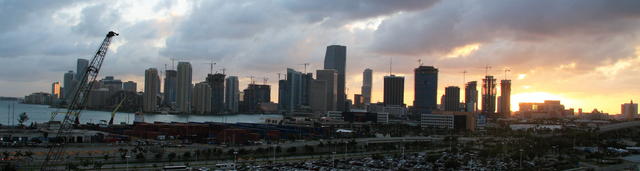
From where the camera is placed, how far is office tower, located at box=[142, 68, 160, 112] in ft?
365

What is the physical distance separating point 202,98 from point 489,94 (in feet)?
195

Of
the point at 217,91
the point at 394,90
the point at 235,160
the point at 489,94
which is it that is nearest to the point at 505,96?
the point at 489,94

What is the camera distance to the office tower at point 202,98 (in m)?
114

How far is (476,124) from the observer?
55562 millimetres

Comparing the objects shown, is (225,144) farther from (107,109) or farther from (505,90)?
(505,90)

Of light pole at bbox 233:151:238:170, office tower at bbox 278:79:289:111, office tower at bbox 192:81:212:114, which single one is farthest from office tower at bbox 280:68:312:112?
light pole at bbox 233:151:238:170

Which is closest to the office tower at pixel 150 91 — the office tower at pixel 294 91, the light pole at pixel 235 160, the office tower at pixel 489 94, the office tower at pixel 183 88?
the office tower at pixel 183 88

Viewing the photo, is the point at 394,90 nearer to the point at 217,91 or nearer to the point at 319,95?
the point at 319,95

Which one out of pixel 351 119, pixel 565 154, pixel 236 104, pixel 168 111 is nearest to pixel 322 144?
pixel 565 154

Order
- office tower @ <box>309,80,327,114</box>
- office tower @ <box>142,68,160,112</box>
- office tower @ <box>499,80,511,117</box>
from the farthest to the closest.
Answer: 1. office tower @ <box>309,80,327,114</box>
2. office tower @ <box>499,80,511,117</box>
3. office tower @ <box>142,68,160,112</box>

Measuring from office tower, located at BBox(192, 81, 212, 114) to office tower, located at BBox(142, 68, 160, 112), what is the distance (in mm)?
7724

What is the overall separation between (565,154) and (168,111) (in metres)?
93.7

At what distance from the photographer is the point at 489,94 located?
117m

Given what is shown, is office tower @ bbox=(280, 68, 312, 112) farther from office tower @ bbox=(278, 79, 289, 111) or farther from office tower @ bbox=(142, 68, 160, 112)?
office tower @ bbox=(142, 68, 160, 112)
